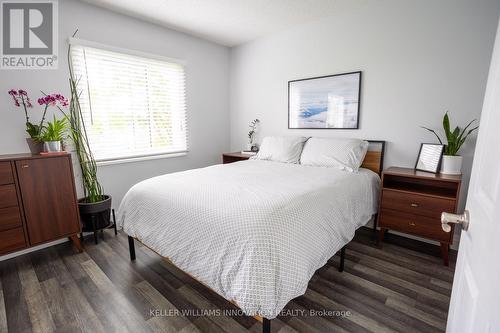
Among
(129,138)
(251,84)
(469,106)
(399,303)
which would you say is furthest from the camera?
(251,84)

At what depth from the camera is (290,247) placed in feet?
3.94

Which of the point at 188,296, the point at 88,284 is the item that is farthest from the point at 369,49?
the point at 88,284

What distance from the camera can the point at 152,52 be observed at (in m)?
3.00

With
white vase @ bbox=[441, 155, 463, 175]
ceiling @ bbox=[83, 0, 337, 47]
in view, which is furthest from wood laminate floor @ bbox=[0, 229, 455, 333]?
ceiling @ bbox=[83, 0, 337, 47]

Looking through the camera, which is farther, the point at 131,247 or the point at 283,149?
the point at 283,149

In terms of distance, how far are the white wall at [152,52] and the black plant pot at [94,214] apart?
0.38 metres

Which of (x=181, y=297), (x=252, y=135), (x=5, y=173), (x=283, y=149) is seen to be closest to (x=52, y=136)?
(x=5, y=173)

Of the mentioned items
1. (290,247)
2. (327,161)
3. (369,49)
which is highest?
(369,49)

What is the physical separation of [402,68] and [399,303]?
2.16 meters

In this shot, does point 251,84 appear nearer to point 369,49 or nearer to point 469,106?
point 369,49

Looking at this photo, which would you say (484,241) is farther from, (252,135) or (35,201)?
(252,135)

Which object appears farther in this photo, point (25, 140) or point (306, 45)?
point (306, 45)

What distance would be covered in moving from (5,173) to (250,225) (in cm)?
204

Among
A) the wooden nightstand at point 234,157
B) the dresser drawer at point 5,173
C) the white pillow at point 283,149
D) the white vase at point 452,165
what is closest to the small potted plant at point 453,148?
the white vase at point 452,165
